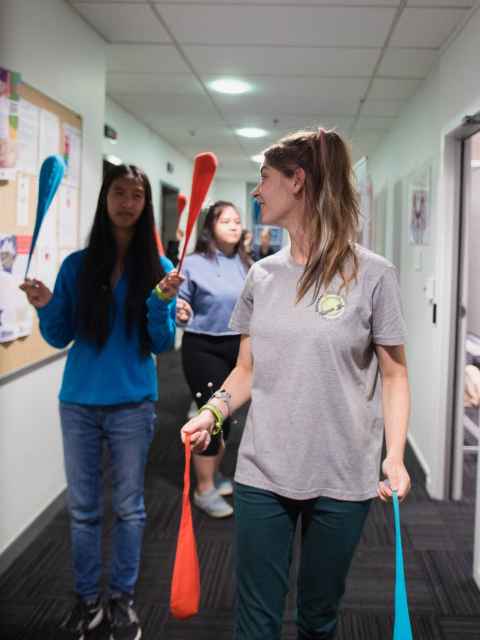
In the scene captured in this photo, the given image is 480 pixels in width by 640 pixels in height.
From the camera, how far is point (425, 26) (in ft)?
9.73

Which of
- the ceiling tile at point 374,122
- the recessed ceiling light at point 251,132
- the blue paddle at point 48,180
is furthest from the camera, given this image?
the recessed ceiling light at point 251,132

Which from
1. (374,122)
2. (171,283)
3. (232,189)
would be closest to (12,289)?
(171,283)

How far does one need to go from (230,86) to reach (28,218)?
227cm

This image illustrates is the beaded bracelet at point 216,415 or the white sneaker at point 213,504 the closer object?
the beaded bracelet at point 216,415

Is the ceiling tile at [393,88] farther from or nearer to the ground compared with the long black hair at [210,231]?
farther from the ground

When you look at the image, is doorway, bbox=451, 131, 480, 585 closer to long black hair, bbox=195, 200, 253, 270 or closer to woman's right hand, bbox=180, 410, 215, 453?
long black hair, bbox=195, 200, 253, 270

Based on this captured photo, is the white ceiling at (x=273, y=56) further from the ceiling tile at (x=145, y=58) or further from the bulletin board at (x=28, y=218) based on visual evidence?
the bulletin board at (x=28, y=218)

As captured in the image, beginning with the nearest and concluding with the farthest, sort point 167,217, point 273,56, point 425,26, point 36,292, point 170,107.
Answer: point 36,292 → point 425,26 → point 273,56 → point 170,107 → point 167,217

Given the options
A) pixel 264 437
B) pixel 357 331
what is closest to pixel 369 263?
pixel 357 331

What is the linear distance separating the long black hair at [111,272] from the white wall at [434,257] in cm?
149

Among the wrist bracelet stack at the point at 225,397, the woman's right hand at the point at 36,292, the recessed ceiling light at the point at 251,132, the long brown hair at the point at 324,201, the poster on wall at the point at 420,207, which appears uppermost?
the recessed ceiling light at the point at 251,132

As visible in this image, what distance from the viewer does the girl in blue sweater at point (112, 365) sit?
5.98 feet

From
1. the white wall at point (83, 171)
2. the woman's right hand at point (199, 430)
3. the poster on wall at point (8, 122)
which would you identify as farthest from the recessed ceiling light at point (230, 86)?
the woman's right hand at point (199, 430)

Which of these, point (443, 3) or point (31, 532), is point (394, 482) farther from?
point (443, 3)
